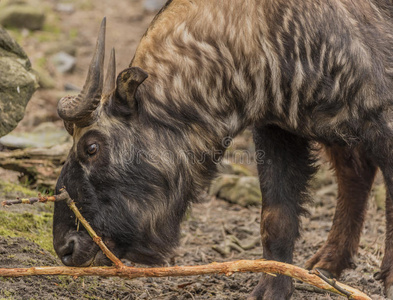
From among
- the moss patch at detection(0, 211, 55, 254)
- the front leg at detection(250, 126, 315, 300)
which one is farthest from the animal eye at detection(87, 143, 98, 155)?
the front leg at detection(250, 126, 315, 300)

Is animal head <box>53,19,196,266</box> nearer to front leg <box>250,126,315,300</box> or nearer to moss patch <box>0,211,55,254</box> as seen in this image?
moss patch <box>0,211,55,254</box>

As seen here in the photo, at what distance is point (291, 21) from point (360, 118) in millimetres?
697

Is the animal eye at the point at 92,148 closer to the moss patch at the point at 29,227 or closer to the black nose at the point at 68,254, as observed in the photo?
the black nose at the point at 68,254

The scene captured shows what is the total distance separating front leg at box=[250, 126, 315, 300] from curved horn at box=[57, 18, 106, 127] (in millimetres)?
1346

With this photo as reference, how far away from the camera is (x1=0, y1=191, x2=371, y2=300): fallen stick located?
3270 millimetres

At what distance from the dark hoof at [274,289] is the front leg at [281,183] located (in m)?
0.16

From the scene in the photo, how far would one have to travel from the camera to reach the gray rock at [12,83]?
495 cm

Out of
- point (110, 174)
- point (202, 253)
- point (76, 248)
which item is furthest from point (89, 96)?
Answer: point (202, 253)

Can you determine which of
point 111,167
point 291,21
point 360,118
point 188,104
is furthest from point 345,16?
point 111,167

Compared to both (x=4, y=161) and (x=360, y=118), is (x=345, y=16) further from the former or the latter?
(x=4, y=161)

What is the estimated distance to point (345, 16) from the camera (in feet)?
12.3

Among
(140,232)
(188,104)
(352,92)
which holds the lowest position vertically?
(140,232)

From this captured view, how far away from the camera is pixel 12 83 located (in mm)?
5008

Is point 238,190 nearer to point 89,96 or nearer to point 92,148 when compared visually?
point 92,148
